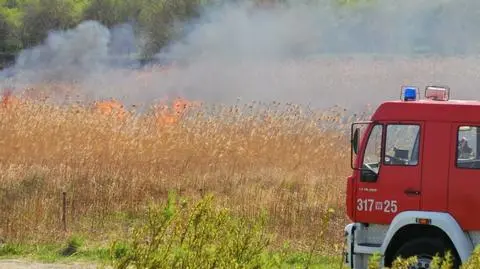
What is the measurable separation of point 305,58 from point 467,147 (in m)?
20.2

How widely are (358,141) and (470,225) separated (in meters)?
1.56

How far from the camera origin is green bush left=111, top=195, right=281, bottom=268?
16.1 feet

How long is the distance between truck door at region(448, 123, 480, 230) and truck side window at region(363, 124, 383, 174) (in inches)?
32.3

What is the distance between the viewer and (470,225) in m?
9.09

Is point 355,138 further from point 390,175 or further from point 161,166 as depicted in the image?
point 161,166

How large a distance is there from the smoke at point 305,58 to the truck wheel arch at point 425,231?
1513 cm

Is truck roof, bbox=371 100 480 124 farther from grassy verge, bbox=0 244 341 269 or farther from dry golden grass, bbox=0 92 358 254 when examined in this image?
dry golden grass, bbox=0 92 358 254

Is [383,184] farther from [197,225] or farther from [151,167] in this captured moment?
[151,167]

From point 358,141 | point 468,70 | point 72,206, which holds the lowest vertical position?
point 72,206

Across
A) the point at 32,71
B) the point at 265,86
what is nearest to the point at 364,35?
the point at 265,86

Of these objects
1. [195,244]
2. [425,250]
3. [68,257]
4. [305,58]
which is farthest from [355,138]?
[305,58]

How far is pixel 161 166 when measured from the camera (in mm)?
15242

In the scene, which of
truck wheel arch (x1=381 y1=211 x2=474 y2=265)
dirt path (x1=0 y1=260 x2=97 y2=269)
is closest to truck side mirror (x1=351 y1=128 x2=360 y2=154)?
truck wheel arch (x1=381 y1=211 x2=474 y2=265)

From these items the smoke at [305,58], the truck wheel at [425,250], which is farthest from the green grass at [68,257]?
the smoke at [305,58]
